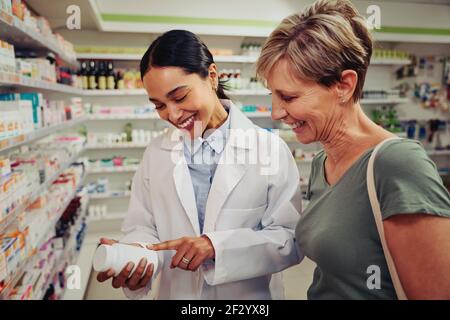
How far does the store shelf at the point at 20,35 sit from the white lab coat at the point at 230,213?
0.96m

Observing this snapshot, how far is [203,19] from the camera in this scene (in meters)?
3.58

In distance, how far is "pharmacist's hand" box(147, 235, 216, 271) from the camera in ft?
2.88

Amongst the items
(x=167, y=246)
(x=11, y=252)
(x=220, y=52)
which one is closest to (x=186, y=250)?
(x=167, y=246)

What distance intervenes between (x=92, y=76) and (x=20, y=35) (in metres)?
1.77

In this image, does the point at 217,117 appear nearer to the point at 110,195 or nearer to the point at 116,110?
the point at 116,110

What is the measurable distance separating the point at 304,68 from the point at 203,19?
10.3ft

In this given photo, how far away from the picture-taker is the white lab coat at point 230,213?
41.0 inches

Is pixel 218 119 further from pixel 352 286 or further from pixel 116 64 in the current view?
pixel 116 64

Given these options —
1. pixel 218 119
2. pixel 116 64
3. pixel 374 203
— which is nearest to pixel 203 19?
pixel 116 64

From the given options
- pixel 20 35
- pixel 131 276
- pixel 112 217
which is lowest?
pixel 112 217

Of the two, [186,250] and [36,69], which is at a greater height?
[36,69]

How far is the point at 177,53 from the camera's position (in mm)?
979

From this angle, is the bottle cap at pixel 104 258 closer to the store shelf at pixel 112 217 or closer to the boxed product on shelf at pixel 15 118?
the boxed product on shelf at pixel 15 118

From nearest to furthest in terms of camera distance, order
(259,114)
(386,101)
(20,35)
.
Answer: (20,35) < (259,114) < (386,101)
